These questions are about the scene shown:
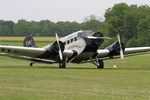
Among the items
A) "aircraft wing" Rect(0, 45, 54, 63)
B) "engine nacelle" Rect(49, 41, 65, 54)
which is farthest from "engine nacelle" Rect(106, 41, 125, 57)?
"aircraft wing" Rect(0, 45, 54, 63)

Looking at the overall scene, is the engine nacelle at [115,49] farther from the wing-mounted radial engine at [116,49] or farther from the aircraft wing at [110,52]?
the aircraft wing at [110,52]

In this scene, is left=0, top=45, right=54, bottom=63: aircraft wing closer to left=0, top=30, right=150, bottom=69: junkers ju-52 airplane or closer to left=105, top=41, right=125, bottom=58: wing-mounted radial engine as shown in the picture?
left=0, top=30, right=150, bottom=69: junkers ju-52 airplane

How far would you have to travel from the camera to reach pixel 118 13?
154 metres

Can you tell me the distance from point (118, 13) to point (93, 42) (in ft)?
363

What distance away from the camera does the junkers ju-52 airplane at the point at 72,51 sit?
43.8m

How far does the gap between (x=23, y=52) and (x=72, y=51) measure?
3.93m

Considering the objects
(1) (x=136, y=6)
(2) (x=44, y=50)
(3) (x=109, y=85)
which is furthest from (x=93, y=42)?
(1) (x=136, y=6)

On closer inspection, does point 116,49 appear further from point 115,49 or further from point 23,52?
point 23,52

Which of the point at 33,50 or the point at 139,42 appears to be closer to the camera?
the point at 33,50

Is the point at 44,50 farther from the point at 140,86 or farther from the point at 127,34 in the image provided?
the point at 127,34

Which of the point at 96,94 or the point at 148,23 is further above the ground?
the point at 148,23

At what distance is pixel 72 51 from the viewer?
147ft

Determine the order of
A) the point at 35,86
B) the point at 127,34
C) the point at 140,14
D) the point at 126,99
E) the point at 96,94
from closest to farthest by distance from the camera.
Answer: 1. the point at 126,99
2. the point at 96,94
3. the point at 35,86
4. the point at 127,34
5. the point at 140,14

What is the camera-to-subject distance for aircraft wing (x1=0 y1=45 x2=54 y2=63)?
43.8m
